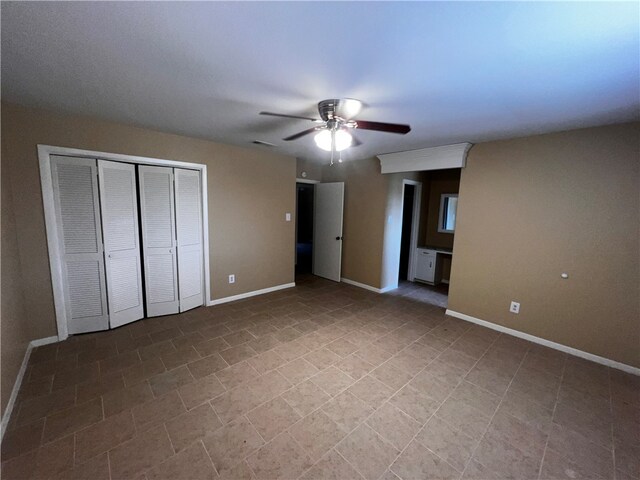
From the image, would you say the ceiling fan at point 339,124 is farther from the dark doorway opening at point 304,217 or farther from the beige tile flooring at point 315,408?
the dark doorway opening at point 304,217

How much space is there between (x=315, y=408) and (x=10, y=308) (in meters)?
2.52

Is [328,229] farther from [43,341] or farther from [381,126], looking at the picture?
[43,341]

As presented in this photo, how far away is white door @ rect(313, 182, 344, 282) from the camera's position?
494cm

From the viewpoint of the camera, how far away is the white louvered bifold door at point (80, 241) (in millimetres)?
2627

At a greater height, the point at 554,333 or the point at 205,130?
the point at 205,130

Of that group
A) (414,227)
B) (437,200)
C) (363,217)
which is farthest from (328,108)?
(437,200)

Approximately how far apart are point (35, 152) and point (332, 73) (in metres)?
2.86

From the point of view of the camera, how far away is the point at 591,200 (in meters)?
2.56

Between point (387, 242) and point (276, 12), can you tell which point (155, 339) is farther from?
point (387, 242)

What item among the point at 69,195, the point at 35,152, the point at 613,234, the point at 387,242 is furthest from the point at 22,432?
the point at 613,234

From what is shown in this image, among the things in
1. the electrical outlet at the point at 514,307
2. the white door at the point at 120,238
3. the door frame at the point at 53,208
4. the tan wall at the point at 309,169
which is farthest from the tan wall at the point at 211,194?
the electrical outlet at the point at 514,307

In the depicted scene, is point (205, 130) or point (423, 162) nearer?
point (205, 130)

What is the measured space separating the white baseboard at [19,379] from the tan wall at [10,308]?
0.05 meters

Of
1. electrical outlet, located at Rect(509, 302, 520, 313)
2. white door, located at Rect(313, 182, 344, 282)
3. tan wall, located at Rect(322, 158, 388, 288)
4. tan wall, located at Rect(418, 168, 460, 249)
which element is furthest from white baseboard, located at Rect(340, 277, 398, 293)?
electrical outlet, located at Rect(509, 302, 520, 313)
